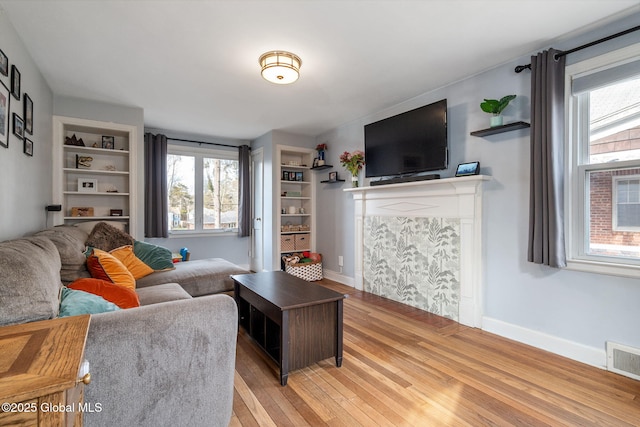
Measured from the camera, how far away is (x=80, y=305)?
4.35 ft

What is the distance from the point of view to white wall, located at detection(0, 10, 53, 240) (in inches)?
81.6

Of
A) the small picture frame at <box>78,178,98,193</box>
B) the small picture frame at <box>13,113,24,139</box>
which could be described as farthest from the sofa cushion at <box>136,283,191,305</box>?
the small picture frame at <box>78,178,98,193</box>

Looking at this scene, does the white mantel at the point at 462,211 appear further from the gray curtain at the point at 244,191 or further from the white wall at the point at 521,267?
the gray curtain at the point at 244,191

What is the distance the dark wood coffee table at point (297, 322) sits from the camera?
198 centimetres

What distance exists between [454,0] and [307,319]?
2226 mm

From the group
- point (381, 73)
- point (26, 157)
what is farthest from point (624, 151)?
point (26, 157)

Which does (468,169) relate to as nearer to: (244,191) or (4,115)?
(4,115)

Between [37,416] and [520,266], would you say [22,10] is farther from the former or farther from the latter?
[520,266]

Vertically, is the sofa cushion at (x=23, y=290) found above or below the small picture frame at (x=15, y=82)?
below

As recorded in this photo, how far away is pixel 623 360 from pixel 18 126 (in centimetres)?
458

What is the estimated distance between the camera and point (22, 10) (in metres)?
2.01

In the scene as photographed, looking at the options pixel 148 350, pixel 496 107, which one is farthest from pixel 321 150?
pixel 148 350

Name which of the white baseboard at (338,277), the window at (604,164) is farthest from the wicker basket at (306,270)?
the window at (604,164)

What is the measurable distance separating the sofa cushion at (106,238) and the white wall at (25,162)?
45cm
